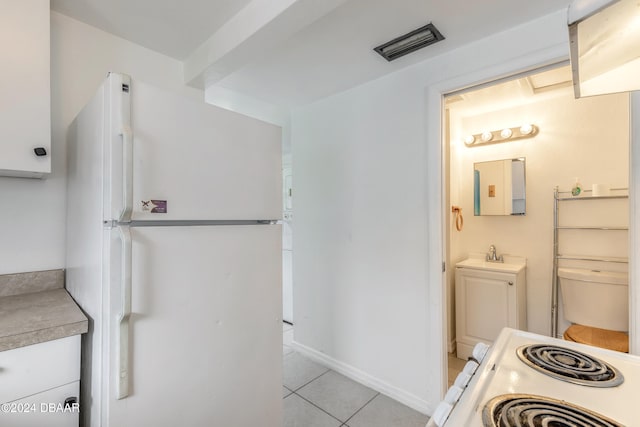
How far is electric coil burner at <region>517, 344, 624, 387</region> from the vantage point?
856mm

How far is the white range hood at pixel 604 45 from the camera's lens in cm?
62

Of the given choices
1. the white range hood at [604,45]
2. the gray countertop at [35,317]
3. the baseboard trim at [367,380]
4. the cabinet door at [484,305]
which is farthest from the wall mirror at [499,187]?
the gray countertop at [35,317]

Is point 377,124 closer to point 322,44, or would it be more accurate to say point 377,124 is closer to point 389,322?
point 322,44

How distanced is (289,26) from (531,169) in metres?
2.47

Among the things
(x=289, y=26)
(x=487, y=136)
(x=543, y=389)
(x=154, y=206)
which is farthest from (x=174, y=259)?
(x=487, y=136)

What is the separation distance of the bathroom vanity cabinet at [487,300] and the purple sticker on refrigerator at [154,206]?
2518mm

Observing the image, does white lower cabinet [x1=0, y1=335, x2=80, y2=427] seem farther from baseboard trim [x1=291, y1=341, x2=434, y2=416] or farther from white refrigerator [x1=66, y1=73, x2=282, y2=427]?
baseboard trim [x1=291, y1=341, x2=434, y2=416]

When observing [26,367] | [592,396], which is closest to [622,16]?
[592,396]

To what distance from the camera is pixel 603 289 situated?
7.03 feet

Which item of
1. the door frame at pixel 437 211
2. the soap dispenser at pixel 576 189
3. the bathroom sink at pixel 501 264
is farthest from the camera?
the bathroom sink at pixel 501 264

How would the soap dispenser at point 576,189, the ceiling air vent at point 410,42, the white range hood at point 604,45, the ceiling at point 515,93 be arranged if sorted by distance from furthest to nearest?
the soap dispenser at point 576,189 → the ceiling at point 515,93 → the ceiling air vent at point 410,42 → the white range hood at point 604,45

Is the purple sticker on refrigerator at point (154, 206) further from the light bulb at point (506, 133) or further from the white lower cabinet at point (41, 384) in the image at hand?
the light bulb at point (506, 133)

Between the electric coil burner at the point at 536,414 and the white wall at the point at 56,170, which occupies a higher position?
the white wall at the point at 56,170

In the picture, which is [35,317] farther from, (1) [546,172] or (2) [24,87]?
(1) [546,172]
